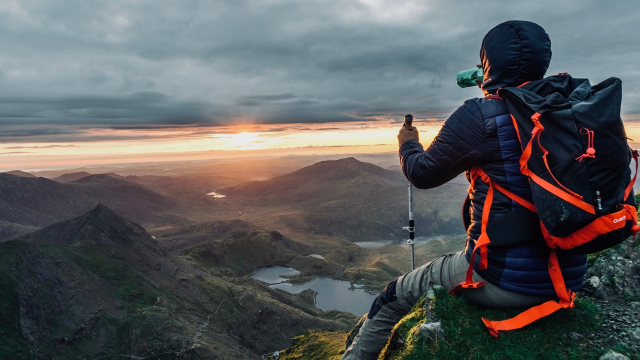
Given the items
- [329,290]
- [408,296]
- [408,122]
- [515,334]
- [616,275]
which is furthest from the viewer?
[329,290]

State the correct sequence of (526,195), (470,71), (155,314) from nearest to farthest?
(526,195) < (470,71) < (155,314)

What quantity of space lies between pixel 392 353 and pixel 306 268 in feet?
538

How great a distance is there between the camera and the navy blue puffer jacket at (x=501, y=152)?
460cm

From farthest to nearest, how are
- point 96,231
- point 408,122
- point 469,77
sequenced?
point 96,231 < point 469,77 < point 408,122

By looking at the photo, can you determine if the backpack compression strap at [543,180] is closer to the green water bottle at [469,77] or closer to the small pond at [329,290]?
the green water bottle at [469,77]

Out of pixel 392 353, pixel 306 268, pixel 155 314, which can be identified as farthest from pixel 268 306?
pixel 392 353

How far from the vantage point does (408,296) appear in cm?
622

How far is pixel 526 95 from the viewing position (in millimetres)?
4469

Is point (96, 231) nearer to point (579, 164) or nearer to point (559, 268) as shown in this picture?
point (559, 268)

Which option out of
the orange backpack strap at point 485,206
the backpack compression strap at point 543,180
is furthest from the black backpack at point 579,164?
the orange backpack strap at point 485,206

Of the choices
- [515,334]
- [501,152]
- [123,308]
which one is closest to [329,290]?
[123,308]

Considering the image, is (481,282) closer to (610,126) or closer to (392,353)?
(392,353)

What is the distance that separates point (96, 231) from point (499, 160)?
12674 centimetres

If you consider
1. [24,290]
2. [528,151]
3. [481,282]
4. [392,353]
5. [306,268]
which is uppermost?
[528,151]
